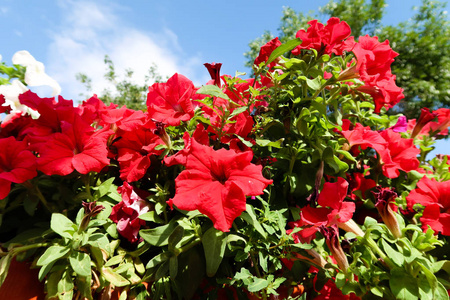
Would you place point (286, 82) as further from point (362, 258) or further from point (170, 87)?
point (362, 258)

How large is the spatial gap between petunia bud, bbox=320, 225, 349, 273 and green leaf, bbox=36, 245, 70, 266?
23.7 inches

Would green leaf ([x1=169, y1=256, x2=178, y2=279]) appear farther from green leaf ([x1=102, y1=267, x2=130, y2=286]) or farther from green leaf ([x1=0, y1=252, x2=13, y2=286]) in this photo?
green leaf ([x1=0, y1=252, x2=13, y2=286])

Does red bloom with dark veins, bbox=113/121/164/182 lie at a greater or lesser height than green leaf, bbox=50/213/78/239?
greater

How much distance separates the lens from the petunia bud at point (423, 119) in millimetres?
1254

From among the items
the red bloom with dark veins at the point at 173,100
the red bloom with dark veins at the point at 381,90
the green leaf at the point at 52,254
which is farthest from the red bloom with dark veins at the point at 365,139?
the green leaf at the point at 52,254

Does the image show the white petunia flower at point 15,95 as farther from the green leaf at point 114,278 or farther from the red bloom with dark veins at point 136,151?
the green leaf at point 114,278

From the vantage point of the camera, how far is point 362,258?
0.72m

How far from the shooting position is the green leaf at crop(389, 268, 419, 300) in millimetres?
626

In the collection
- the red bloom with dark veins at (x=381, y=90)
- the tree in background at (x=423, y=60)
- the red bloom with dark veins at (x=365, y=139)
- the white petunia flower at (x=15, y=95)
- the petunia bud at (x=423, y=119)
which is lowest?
Result: the red bloom with dark veins at (x=365, y=139)

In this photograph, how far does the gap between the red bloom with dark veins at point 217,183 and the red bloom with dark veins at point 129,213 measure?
0.62ft

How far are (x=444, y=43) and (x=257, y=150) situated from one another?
38.6 feet

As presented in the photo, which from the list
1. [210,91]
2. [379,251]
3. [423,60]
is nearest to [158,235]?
[210,91]

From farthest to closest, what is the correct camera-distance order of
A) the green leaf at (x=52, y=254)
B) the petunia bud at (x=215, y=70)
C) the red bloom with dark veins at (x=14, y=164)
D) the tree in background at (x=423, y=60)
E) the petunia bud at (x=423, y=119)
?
the tree in background at (x=423, y=60), the petunia bud at (x=423, y=119), the petunia bud at (x=215, y=70), the red bloom with dark veins at (x=14, y=164), the green leaf at (x=52, y=254)

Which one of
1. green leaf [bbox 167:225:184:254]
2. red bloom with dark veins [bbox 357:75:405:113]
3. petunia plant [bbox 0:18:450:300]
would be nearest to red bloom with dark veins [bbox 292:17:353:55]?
petunia plant [bbox 0:18:450:300]
